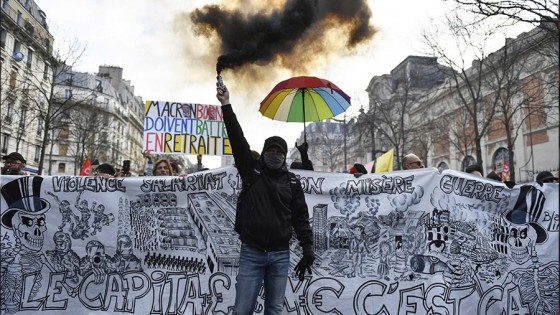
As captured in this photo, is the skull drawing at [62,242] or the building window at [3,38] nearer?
the skull drawing at [62,242]

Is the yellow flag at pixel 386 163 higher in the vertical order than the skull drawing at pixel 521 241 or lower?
higher

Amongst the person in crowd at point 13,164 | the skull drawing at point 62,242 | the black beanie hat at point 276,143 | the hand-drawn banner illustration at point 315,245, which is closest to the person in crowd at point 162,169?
the hand-drawn banner illustration at point 315,245

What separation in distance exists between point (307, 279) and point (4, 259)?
3310mm

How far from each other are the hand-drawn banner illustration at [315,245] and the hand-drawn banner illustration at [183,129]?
253cm

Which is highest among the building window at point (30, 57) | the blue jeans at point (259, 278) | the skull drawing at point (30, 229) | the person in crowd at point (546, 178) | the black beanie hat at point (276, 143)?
the building window at point (30, 57)

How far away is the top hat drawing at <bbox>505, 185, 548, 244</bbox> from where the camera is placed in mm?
4332

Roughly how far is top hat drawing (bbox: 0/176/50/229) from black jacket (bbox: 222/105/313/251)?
2.61 m

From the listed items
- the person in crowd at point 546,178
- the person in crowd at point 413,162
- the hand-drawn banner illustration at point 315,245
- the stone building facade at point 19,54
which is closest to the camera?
the hand-drawn banner illustration at point 315,245

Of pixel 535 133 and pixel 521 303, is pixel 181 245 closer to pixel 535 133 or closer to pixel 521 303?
pixel 521 303

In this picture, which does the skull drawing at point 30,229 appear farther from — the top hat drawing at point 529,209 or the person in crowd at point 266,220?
the top hat drawing at point 529,209

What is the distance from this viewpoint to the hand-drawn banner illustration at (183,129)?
7.09 metres

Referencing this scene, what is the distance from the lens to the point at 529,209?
4.36m

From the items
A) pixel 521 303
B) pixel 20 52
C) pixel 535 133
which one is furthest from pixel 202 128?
pixel 20 52

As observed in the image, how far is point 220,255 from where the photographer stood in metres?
4.34
